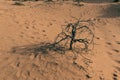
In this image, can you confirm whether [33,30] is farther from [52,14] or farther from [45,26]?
[52,14]

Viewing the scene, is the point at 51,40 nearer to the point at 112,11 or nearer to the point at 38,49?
the point at 38,49

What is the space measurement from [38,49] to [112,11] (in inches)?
160

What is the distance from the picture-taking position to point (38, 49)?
16.3 ft

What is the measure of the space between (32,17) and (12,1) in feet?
8.49

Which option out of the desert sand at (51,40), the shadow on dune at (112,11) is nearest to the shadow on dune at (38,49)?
the desert sand at (51,40)

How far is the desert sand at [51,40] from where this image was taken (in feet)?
14.4

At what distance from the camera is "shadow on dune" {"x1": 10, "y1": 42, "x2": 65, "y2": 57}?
4.87 metres

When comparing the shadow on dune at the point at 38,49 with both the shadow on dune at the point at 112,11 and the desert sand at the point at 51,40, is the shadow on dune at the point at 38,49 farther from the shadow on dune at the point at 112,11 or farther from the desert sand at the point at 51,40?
the shadow on dune at the point at 112,11

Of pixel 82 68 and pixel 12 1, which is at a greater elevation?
pixel 12 1

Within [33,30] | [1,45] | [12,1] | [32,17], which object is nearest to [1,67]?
[1,45]

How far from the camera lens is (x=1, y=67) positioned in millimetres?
4531

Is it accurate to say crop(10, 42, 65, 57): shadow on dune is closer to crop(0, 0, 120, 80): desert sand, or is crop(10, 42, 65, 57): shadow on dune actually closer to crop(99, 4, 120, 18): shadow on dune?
crop(0, 0, 120, 80): desert sand

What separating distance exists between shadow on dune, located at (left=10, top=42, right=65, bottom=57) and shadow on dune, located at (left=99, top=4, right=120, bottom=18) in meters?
3.36

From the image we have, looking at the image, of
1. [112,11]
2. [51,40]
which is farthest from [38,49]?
[112,11]
